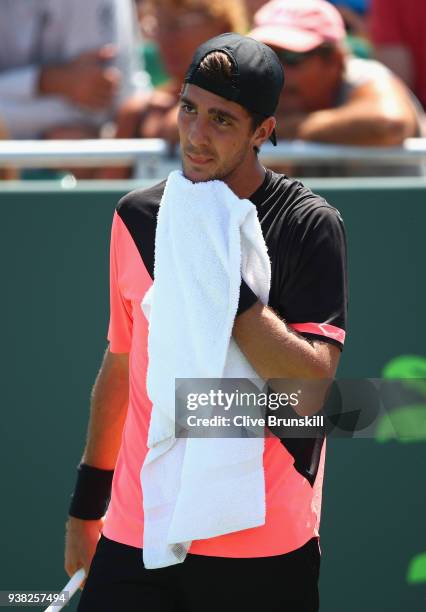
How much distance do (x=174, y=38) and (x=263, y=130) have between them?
244 cm

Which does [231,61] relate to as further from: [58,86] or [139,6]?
[139,6]

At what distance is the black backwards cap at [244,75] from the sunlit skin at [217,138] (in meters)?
0.02

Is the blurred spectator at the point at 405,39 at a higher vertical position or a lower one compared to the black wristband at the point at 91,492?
higher

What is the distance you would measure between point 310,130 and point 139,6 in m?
2.56

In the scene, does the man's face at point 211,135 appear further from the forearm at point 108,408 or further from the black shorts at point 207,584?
the black shorts at point 207,584

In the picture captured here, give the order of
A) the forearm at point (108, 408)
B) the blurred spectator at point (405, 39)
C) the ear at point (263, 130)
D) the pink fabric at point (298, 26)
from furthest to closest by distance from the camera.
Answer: the blurred spectator at point (405, 39) → the pink fabric at point (298, 26) → the forearm at point (108, 408) → the ear at point (263, 130)

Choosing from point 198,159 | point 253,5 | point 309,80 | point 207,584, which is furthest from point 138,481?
point 253,5

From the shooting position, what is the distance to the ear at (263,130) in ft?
7.49

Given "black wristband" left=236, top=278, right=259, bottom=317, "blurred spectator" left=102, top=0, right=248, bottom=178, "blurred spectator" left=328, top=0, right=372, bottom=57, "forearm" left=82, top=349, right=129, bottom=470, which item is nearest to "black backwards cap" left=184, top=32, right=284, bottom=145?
"black wristband" left=236, top=278, right=259, bottom=317

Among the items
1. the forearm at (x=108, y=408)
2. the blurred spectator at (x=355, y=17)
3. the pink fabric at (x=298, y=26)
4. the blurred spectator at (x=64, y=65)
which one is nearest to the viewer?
the forearm at (x=108, y=408)

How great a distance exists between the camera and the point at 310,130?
12.9 ft

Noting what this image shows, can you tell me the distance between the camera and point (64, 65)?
5.08 meters

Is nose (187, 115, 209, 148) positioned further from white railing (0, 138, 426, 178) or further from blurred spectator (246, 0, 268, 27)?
blurred spectator (246, 0, 268, 27)

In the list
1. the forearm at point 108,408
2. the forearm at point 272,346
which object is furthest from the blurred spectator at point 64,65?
the forearm at point 272,346
